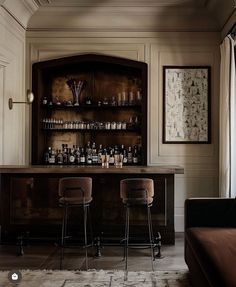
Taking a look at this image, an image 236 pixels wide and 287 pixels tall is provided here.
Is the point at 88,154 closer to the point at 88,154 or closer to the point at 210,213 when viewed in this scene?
the point at 88,154

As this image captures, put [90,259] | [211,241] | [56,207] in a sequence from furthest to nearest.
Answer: [56,207]
[90,259]
[211,241]

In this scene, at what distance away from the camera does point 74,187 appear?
14.1 feet

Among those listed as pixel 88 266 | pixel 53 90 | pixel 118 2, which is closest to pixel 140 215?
pixel 88 266

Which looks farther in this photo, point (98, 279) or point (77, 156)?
point (77, 156)

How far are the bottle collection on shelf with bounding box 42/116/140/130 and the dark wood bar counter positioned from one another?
52.2 inches

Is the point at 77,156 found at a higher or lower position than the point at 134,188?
higher

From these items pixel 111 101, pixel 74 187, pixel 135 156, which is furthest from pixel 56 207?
pixel 111 101

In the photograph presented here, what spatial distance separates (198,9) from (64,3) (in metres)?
2.05

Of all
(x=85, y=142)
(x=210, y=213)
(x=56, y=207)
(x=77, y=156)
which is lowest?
(x=56, y=207)

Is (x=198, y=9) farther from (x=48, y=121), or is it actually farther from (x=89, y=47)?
(x=48, y=121)

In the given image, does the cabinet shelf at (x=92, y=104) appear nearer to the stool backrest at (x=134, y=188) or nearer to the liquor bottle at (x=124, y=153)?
the liquor bottle at (x=124, y=153)

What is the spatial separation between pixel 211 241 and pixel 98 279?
4.02 ft

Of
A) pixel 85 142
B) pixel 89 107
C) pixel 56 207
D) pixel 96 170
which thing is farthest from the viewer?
pixel 85 142

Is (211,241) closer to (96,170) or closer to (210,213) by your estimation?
(210,213)
